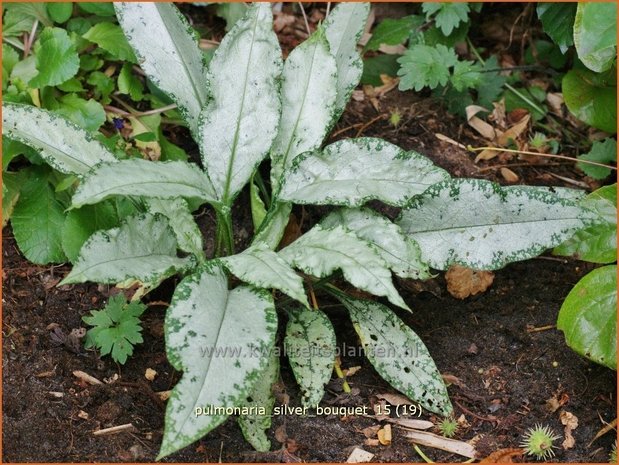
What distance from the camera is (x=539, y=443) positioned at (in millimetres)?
2396

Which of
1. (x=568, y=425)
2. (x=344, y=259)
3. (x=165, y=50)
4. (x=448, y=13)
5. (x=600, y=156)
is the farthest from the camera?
(x=448, y=13)

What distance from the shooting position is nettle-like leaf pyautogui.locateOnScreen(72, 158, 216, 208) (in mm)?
2135

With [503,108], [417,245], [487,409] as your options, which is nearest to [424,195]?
[417,245]

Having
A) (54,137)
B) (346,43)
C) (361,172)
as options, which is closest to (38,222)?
(54,137)

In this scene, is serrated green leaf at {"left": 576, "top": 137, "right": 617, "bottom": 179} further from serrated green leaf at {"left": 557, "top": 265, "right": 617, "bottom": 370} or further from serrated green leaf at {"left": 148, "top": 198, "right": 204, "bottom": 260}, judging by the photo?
serrated green leaf at {"left": 148, "top": 198, "right": 204, "bottom": 260}

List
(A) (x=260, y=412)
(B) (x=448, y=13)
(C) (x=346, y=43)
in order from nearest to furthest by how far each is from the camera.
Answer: (A) (x=260, y=412), (C) (x=346, y=43), (B) (x=448, y=13)

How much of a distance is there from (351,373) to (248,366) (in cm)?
59

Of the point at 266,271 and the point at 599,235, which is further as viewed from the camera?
the point at 599,235

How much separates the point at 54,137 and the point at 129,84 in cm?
57

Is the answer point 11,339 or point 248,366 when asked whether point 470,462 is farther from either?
point 11,339

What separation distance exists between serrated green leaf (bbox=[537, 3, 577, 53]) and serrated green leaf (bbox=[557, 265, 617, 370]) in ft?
3.27

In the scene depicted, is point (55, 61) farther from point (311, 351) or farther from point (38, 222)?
point (311, 351)

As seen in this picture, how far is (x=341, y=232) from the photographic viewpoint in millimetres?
2389

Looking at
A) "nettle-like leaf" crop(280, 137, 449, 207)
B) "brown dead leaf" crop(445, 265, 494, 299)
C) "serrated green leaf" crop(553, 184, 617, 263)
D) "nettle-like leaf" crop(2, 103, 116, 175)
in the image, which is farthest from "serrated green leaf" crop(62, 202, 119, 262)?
"serrated green leaf" crop(553, 184, 617, 263)
